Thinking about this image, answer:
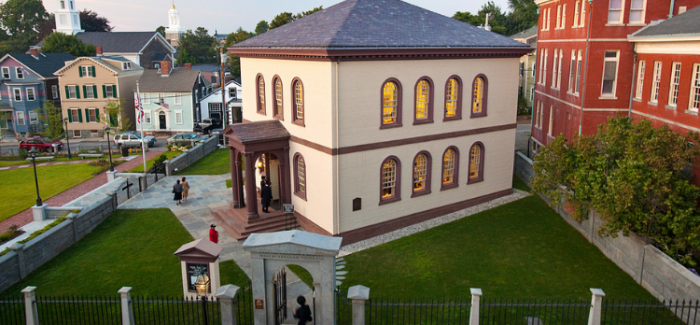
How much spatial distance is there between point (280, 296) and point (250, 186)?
789cm

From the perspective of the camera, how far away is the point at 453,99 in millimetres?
22438

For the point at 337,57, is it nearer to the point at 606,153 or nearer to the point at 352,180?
the point at 352,180

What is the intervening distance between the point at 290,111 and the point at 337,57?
4.26m

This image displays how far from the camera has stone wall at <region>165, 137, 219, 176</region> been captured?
32.3 meters

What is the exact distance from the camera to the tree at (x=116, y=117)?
163ft

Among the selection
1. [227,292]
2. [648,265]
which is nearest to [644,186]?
[648,265]

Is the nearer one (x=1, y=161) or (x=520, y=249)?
(x=520, y=249)

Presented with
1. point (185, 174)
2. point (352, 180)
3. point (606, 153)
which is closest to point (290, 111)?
point (352, 180)

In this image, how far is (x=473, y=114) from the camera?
23.1 metres

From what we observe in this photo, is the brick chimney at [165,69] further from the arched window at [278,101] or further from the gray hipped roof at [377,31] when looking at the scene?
the arched window at [278,101]

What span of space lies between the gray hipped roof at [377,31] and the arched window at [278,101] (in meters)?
1.66

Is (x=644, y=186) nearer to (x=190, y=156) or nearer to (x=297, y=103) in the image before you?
(x=297, y=103)

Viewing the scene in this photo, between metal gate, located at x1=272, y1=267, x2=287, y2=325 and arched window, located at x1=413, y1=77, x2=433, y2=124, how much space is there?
9.66 meters

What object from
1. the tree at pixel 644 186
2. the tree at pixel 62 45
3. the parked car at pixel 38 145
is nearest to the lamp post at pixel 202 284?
the tree at pixel 644 186
